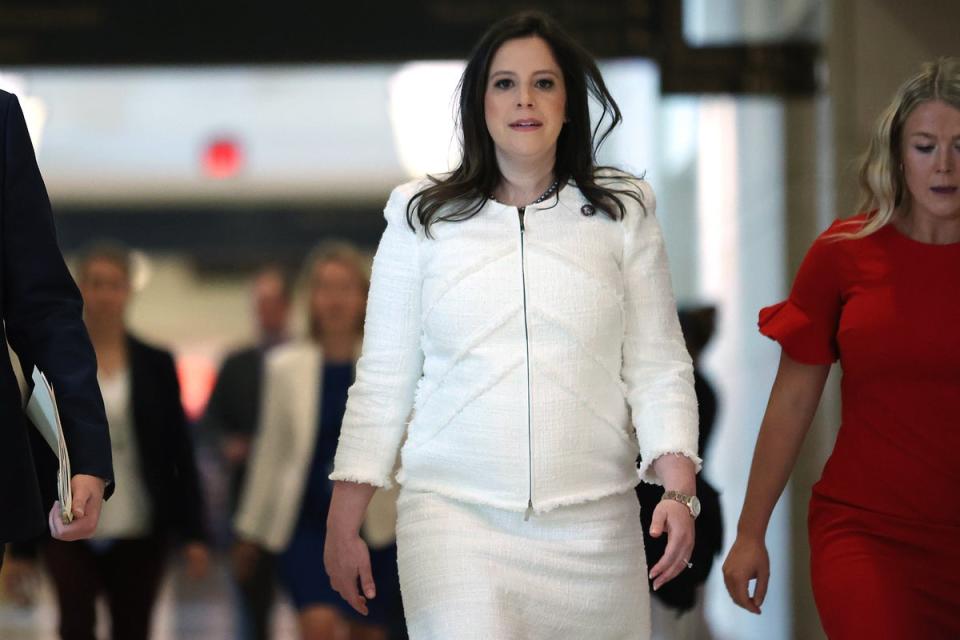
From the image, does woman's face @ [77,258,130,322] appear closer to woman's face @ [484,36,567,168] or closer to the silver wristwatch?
woman's face @ [484,36,567,168]

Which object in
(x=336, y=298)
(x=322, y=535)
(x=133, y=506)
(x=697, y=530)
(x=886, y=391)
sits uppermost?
(x=886, y=391)

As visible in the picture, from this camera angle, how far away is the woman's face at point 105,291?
727 cm

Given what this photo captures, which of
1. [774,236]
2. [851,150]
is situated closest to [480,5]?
[774,236]

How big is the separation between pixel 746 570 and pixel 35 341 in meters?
1.79

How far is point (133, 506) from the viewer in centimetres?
681

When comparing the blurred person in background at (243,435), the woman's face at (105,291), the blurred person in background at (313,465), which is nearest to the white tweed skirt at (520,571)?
the blurred person in background at (313,465)

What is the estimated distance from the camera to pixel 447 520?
3.83 m

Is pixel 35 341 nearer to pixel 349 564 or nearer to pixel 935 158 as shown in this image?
pixel 349 564

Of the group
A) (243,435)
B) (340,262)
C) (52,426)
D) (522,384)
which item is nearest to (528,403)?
(522,384)

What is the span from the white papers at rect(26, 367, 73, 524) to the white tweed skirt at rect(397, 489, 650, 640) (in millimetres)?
806

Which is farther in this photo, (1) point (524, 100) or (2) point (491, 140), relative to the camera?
(2) point (491, 140)

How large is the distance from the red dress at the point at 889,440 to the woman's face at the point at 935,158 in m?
0.12

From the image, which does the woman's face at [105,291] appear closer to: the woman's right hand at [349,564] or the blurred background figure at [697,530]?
Result: the blurred background figure at [697,530]

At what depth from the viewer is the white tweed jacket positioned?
3.84 meters
